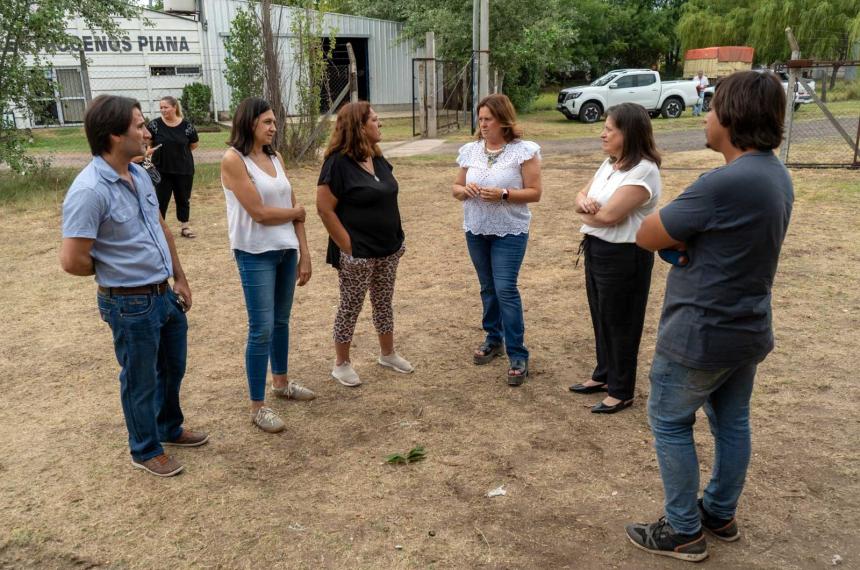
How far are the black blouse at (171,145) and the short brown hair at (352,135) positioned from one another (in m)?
4.63

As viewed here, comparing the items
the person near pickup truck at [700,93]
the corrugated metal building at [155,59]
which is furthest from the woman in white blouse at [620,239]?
the person near pickup truck at [700,93]

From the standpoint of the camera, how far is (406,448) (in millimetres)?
3805

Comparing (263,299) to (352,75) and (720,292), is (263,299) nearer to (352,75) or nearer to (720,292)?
(720,292)

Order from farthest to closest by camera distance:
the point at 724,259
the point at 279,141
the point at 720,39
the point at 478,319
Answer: the point at 720,39, the point at 279,141, the point at 478,319, the point at 724,259

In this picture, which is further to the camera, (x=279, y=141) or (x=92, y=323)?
(x=279, y=141)

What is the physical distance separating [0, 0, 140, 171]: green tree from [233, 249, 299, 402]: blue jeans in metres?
8.71

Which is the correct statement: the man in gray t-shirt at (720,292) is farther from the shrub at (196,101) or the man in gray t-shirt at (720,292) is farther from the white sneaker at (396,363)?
the shrub at (196,101)

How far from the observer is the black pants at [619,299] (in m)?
3.89

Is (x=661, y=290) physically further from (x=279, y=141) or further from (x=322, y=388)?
(x=279, y=141)

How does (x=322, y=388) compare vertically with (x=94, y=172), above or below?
below

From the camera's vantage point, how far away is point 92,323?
5887 mm

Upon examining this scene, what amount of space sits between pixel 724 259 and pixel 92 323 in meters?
5.19

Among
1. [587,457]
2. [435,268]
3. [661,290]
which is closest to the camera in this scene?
[587,457]

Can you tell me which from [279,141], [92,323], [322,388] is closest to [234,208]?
[322,388]
